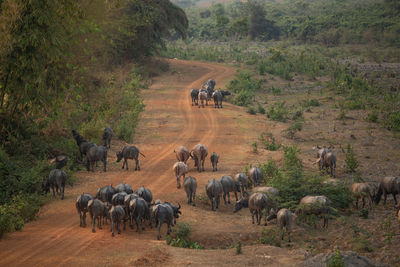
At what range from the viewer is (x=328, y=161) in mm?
17516

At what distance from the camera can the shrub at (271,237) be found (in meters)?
11.7

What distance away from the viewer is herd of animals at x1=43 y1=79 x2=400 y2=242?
12.0 meters

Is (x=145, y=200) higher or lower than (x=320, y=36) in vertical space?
lower

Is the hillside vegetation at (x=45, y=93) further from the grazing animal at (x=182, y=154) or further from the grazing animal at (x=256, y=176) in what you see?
the grazing animal at (x=256, y=176)

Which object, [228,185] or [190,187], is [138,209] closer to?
[190,187]

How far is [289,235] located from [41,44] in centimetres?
758

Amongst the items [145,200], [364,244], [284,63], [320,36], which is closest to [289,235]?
[364,244]

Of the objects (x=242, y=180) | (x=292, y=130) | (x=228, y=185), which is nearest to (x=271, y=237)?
(x=228, y=185)

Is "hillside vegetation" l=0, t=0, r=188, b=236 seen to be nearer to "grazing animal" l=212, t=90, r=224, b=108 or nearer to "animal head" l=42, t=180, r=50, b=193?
"animal head" l=42, t=180, r=50, b=193

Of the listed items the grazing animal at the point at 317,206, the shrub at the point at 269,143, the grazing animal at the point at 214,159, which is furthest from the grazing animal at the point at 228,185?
the shrub at the point at 269,143

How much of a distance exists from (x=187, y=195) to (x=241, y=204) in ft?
5.42

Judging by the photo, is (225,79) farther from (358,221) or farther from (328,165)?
(358,221)

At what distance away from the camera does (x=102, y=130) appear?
20.1 metres

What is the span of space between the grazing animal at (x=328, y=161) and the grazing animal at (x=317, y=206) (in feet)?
15.3
